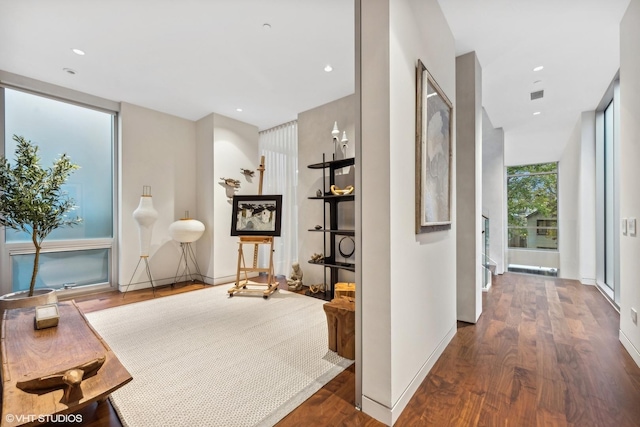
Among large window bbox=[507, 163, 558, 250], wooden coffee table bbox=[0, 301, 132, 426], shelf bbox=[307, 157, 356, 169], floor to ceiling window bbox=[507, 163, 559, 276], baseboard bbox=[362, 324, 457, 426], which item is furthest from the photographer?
large window bbox=[507, 163, 558, 250]

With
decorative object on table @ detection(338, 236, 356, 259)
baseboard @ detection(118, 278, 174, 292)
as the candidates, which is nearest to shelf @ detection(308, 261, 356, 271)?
decorative object on table @ detection(338, 236, 356, 259)

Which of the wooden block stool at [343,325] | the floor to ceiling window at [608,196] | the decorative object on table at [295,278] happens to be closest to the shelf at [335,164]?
the decorative object on table at [295,278]

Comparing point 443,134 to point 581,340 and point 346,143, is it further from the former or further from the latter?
point 581,340

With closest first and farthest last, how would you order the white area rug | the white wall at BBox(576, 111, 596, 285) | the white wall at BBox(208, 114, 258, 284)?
the white area rug, the white wall at BBox(576, 111, 596, 285), the white wall at BBox(208, 114, 258, 284)

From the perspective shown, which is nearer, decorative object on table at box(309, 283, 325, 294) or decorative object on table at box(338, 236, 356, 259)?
decorative object on table at box(338, 236, 356, 259)

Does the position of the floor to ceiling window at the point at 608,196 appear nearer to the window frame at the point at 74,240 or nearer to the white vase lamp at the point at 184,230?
the white vase lamp at the point at 184,230

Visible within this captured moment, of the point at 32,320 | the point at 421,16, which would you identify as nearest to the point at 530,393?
the point at 421,16

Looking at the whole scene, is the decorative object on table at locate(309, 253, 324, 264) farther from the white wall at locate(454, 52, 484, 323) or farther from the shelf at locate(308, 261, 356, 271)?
the white wall at locate(454, 52, 484, 323)

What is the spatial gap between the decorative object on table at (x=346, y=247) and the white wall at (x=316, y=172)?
0.18 meters

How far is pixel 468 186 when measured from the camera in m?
2.87

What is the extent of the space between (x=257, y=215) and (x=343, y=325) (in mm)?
2408

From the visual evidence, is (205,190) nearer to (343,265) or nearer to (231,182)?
(231,182)

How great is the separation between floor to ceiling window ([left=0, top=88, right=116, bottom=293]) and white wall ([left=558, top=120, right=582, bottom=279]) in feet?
25.5

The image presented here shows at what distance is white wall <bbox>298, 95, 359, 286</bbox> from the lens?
3.90 meters
